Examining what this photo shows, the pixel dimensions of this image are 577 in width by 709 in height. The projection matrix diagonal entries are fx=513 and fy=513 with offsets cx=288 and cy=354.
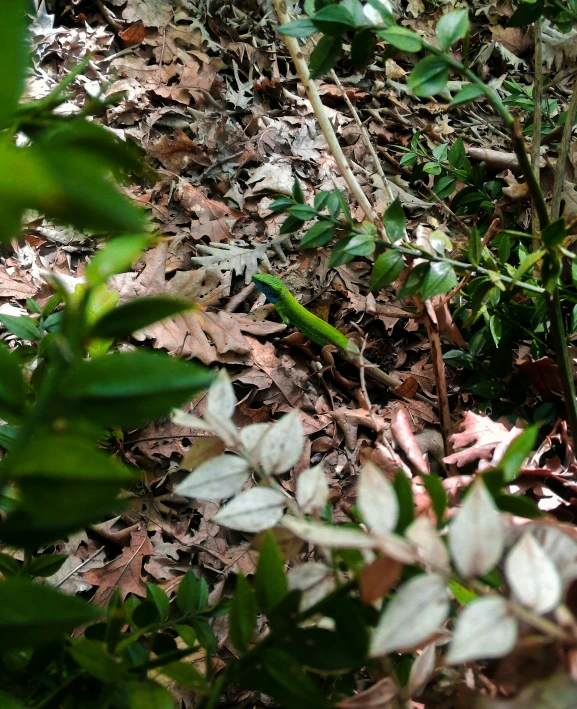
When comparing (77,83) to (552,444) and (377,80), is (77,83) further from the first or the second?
(552,444)

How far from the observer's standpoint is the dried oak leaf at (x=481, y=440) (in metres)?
1.84

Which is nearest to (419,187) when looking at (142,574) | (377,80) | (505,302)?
(377,80)

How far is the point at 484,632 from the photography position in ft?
1.31

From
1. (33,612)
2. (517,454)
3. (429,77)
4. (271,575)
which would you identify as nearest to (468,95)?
(429,77)

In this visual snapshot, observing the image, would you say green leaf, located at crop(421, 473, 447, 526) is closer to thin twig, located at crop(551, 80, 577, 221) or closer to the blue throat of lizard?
thin twig, located at crop(551, 80, 577, 221)

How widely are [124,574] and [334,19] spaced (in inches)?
79.6

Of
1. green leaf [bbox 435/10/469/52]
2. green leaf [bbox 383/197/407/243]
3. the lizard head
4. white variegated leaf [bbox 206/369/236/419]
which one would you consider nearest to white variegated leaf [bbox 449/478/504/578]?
white variegated leaf [bbox 206/369/236/419]

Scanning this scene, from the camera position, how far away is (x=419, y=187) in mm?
4047

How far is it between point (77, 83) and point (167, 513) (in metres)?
3.22

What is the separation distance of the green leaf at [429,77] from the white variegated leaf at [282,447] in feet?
2.49

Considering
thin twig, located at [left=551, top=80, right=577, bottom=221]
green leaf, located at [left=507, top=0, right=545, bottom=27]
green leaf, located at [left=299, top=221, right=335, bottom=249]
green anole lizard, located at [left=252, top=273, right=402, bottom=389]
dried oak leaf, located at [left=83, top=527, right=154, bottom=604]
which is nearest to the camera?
green leaf, located at [left=507, top=0, right=545, bottom=27]

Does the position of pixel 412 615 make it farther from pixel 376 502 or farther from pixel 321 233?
pixel 321 233

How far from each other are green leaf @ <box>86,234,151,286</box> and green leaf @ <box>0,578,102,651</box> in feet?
0.89

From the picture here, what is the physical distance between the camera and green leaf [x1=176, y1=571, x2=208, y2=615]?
1041mm
